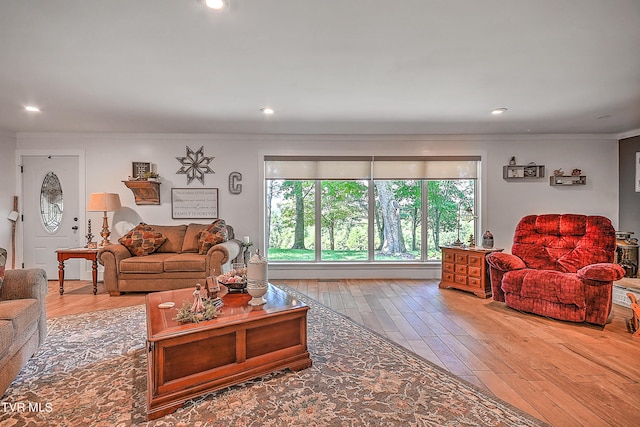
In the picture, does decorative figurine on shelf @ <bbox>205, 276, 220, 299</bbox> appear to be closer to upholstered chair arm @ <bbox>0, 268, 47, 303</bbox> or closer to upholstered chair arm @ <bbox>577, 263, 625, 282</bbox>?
upholstered chair arm @ <bbox>0, 268, 47, 303</bbox>

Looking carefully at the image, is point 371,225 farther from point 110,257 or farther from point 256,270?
point 110,257

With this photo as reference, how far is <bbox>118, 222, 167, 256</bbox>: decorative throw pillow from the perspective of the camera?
14.9 feet

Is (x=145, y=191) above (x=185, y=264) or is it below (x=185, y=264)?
above

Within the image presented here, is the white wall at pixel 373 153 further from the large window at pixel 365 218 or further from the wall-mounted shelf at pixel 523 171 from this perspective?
the large window at pixel 365 218

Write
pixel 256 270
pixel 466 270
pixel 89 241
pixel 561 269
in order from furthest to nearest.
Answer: pixel 89 241 → pixel 466 270 → pixel 561 269 → pixel 256 270

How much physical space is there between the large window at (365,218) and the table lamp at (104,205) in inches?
87.2

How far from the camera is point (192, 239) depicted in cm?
481

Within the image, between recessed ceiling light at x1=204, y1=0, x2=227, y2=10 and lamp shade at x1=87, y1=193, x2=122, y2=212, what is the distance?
12.6ft

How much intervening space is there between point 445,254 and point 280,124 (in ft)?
9.87

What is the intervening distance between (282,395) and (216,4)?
2304mm

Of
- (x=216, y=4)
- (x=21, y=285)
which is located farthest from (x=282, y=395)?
(x=216, y=4)

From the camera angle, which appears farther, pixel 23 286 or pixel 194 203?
pixel 194 203

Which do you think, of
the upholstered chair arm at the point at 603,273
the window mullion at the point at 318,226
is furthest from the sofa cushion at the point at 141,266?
the upholstered chair arm at the point at 603,273

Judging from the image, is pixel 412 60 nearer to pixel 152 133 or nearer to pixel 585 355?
pixel 585 355
